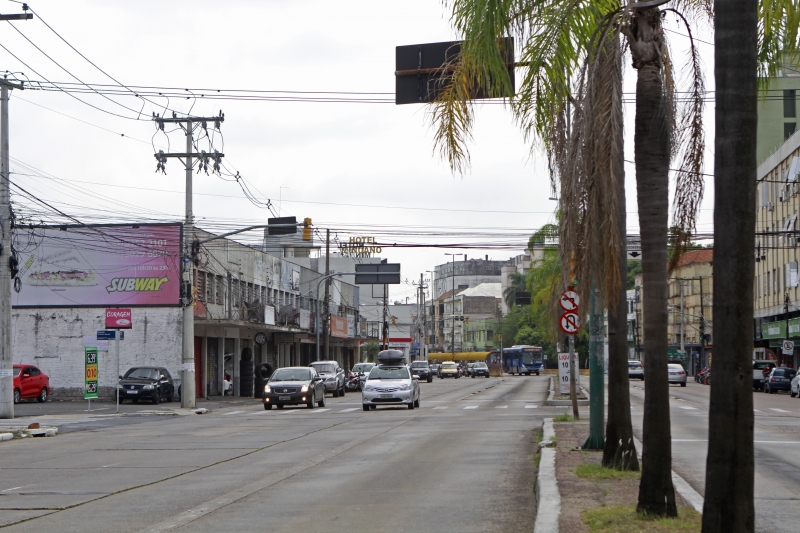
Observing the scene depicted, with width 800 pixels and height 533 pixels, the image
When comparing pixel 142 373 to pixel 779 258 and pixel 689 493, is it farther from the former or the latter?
pixel 779 258

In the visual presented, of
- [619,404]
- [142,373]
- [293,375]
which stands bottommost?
[142,373]

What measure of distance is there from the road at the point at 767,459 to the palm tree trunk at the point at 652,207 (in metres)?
1.75

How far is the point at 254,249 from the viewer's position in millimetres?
57906

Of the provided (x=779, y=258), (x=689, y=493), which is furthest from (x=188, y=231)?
(x=779, y=258)

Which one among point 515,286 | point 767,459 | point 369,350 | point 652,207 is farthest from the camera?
point 515,286

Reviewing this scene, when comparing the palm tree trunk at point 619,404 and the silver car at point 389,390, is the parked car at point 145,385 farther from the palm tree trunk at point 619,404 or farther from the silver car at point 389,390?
the palm tree trunk at point 619,404

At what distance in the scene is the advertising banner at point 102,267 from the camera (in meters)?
46.2

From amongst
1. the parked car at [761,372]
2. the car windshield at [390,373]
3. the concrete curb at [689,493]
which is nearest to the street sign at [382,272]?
the car windshield at [390,373]

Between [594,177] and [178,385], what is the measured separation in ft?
123

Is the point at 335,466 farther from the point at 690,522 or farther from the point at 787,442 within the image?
the point at 787,442

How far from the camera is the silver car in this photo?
34.2m

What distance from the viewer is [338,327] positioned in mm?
74625

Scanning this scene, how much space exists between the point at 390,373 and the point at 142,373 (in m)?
12.2

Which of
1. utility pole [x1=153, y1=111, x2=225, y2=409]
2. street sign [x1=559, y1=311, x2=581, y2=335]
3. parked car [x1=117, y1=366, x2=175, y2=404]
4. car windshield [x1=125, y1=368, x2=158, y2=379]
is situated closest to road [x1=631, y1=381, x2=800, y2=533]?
street sign [x1=559, y1=311, x2=581, y2=335]
